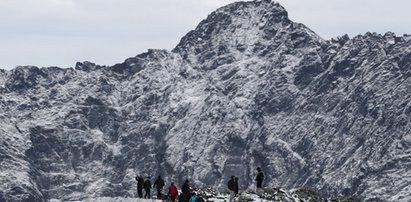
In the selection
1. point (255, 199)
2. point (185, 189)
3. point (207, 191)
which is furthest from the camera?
point (207, 191)

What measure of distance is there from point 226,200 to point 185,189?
354 inches

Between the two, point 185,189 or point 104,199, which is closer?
point 185,189

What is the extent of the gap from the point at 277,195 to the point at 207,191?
7499 mm

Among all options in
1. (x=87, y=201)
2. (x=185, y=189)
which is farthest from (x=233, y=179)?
(x=87, y=201)

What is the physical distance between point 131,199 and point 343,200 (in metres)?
19.6

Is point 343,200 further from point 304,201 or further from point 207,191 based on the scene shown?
point 207,191

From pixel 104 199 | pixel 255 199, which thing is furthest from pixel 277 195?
pixel 104 199

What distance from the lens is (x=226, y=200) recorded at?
8175cm

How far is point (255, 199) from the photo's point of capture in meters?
81.0

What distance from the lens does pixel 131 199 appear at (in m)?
87.4

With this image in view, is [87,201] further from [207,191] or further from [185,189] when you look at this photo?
[185,189]

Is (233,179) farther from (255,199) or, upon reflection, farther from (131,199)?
(131,199)

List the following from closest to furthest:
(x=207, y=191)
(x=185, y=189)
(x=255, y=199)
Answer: (x=185, y=189), (x=255, y=199), (x=207, y=191)

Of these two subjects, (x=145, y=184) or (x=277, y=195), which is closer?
(x=277, y=195)
